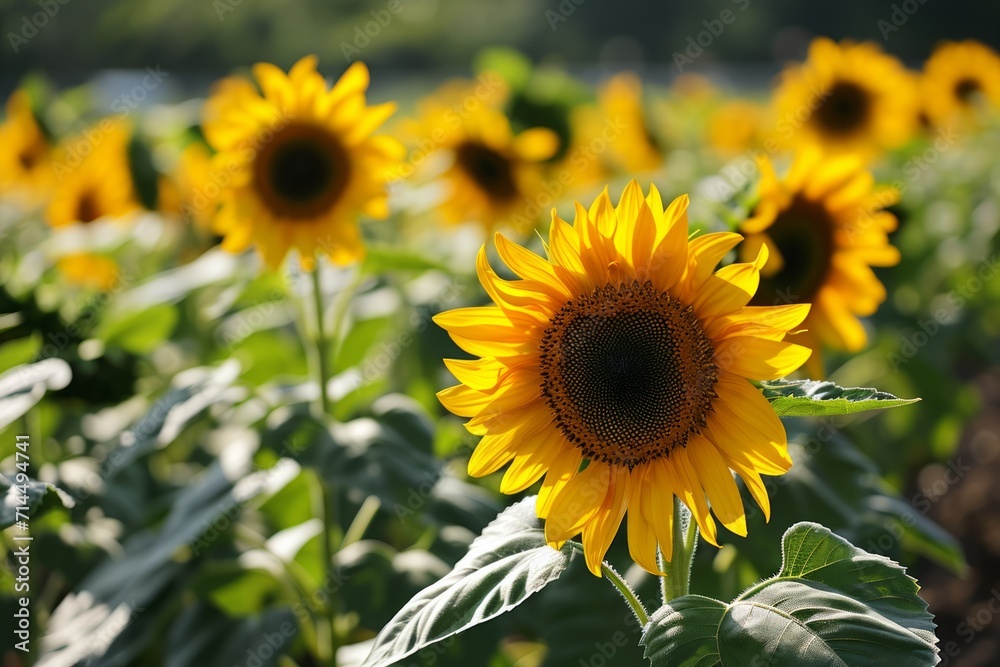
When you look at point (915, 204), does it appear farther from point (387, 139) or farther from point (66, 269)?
point (66, 269)

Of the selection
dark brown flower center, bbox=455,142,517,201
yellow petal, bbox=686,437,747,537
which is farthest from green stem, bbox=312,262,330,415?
dark brown flower center, bbox=455,142,517,201

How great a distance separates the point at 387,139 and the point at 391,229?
5.69 feet

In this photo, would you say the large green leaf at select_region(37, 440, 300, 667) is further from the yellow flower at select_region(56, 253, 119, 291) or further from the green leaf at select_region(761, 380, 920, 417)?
the yellow flower at select_region(56, 253, 119, 291)

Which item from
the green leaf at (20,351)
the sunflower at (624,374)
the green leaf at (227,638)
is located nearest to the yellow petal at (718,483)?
the sunflower at (624,374)

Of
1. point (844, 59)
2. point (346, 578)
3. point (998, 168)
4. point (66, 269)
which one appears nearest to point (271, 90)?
point (346, 578)

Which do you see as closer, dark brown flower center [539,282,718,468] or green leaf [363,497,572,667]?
green leaf [363,497,572,667]

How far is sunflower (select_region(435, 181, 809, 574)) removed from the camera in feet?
4.22

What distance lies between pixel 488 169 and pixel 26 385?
1988 mm

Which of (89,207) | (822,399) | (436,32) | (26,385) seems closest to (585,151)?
(89,207)

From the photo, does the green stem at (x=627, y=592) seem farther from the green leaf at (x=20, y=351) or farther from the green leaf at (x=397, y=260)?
the green leaf at (x=20, y=351)

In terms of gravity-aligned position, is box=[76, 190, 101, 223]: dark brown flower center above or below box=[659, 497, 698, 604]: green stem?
below

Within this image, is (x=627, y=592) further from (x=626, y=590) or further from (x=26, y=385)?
(x=26, y=385)

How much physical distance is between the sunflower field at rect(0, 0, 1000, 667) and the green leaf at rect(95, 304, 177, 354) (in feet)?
0.05

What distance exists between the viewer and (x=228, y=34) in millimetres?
27297
